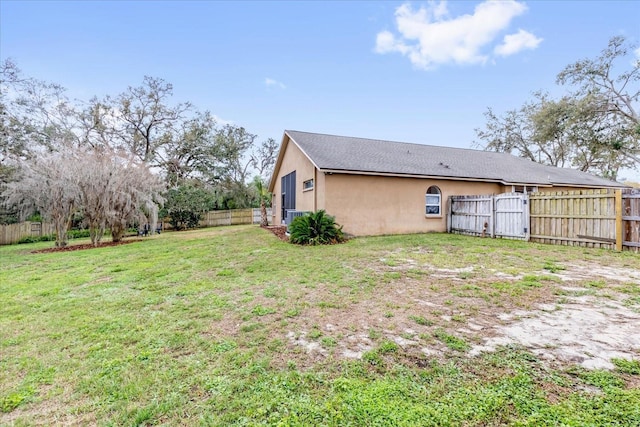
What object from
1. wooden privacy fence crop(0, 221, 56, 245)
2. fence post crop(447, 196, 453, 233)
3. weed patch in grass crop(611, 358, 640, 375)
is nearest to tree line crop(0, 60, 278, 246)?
wooden privacy fence crop(0, 221, 56, 245)

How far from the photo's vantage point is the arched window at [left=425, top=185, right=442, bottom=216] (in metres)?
12.7

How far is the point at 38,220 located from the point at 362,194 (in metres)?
20.9

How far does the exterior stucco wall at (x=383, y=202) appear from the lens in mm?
11234

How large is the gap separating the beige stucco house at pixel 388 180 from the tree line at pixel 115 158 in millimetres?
6261

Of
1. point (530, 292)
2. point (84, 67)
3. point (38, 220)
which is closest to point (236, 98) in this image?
point (84, 67)

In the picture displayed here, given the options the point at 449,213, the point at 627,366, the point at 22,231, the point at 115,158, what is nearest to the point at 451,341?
the point at 627,366

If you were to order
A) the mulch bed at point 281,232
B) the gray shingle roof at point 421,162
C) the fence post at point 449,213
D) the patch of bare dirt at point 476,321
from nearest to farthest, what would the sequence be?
the patch of bare dirt at point 476,321, the mulch bed at point 281,232, the gray shingle roof at point 421,162, the fence post at point 449,213

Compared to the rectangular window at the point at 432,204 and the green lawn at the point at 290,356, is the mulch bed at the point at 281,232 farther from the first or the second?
the rectangular window at the point at 432,204

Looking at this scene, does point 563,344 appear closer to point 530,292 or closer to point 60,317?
point 530,292

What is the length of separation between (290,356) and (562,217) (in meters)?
9.88

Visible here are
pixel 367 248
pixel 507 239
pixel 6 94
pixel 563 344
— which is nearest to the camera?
pixel 563 344

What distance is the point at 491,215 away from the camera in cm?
1102

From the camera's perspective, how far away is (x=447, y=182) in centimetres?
1280

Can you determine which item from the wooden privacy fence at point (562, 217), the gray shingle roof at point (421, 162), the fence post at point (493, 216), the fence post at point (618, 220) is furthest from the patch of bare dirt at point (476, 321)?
the gray shingle roof at point (421, 162)
